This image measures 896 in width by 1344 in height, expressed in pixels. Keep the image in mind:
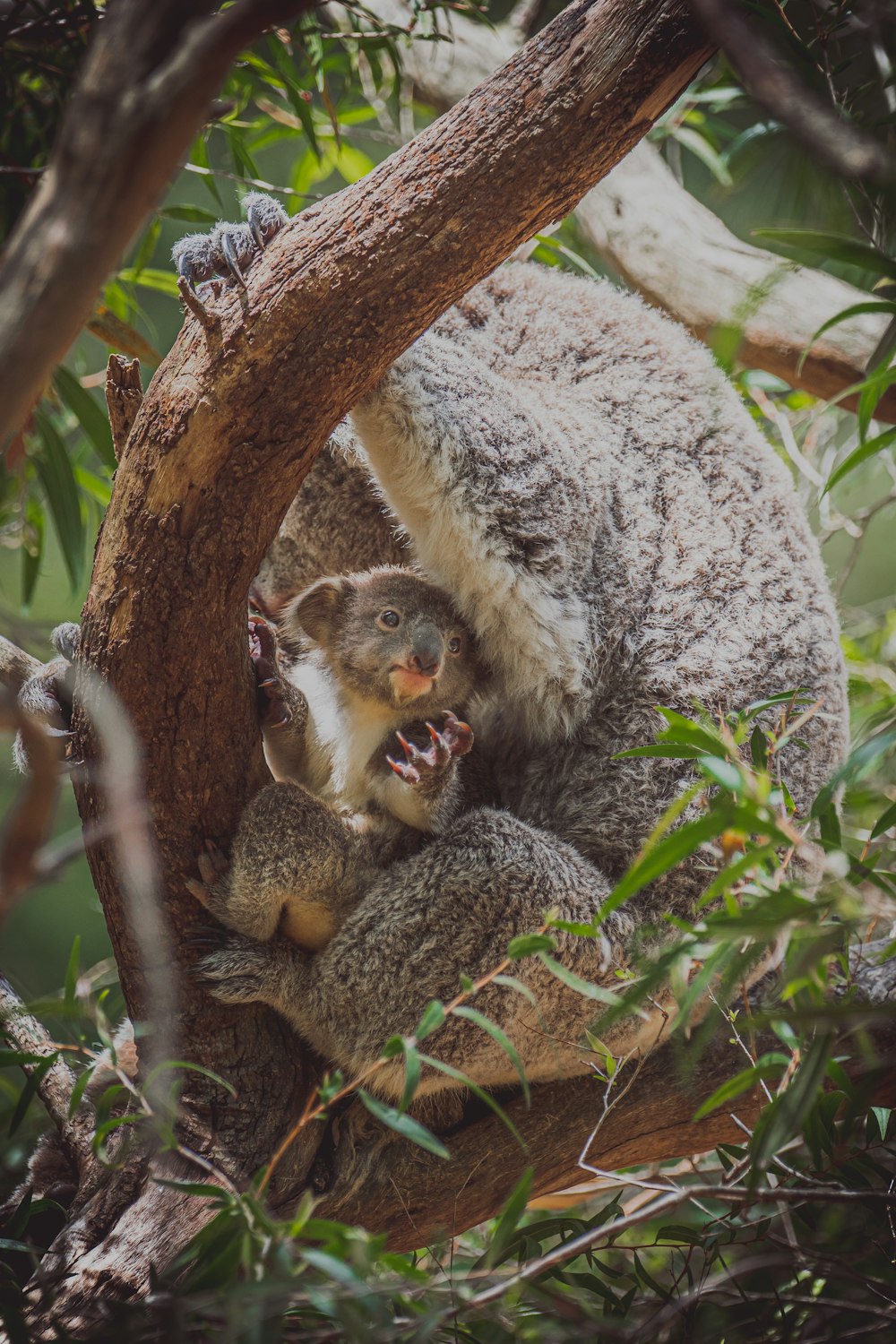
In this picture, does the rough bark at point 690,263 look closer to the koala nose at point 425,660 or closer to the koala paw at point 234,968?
the koala nose at point 425,660

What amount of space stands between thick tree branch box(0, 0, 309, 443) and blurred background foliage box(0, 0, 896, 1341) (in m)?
0.56

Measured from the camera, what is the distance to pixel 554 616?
270cm

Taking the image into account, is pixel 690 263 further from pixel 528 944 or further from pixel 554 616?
pixel 528 944

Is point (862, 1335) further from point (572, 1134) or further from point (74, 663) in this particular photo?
point (74, 663)

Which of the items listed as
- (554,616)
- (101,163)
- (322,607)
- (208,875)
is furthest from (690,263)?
(101,163)

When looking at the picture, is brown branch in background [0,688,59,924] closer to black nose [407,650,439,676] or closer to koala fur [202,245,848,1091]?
koala fur [202,245,848,1091]

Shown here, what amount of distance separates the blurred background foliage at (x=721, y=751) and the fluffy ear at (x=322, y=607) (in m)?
0.66

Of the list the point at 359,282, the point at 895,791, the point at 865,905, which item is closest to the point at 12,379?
the point at 359,282

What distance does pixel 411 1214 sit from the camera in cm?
255

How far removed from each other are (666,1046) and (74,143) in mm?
2589

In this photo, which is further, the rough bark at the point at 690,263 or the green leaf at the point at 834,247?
the rough bark at the point at 690,263

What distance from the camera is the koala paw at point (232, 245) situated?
7.19ft

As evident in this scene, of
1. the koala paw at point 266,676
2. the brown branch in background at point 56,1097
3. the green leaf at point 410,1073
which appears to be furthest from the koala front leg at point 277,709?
the green leaf at point 410,1073

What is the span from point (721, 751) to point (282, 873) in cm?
105
